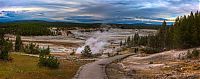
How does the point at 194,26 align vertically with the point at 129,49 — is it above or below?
above

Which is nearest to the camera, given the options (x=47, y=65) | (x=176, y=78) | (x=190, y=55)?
Answer: (x=176, y=78)

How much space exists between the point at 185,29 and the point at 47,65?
6708 cm

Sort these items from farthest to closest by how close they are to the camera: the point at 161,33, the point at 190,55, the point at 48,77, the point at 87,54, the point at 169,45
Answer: the point at 161,33
the point at 169,45
the point at 87,54
the point at 190,55
the point at 48,77

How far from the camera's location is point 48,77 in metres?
43.1

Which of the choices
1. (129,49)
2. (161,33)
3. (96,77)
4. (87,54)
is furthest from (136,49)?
(96,77)

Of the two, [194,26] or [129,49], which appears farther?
[129,49]

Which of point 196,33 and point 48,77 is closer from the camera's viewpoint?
point 48,77

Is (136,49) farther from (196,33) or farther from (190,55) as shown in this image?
(190,55)

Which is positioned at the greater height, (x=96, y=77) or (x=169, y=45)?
(x=96, y=77)

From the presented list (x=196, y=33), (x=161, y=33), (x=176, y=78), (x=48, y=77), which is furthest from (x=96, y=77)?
(x=161, y=33)

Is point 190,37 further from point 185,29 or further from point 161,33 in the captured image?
point 161,33

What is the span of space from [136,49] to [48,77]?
102047 mm

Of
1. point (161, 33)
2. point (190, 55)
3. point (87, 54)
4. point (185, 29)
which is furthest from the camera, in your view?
point (161, 33)

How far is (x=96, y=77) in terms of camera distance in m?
43.2
